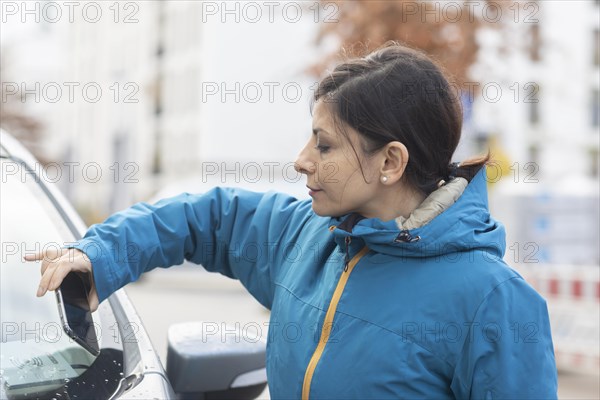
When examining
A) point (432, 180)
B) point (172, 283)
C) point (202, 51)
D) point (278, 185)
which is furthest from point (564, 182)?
point (202, 51)

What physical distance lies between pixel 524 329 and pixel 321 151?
1.73 feet

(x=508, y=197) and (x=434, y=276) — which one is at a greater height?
(x=434, y=276)

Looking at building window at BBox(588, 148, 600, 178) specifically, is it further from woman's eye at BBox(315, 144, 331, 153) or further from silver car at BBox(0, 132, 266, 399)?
woman's eye at BBox(315, 144, 331, 153)

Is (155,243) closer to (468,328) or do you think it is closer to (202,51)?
(468,328)

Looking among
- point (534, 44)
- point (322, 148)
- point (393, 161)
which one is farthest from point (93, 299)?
point (534, 44)

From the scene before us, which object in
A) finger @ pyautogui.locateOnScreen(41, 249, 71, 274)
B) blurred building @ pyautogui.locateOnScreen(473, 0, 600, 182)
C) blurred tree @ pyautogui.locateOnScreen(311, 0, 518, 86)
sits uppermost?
blurred tree @ pyautogui.locateOnScreen(311, 0, 518, 86)

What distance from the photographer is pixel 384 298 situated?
5.63 ft

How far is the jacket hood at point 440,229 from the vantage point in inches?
66.3

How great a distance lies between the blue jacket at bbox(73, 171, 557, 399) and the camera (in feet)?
5.26

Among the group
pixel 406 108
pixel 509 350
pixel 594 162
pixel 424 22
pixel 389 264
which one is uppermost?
pixel 424 22

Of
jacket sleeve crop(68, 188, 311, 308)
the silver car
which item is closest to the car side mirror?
the silver car

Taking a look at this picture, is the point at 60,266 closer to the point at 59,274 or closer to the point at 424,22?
the point at 59,274

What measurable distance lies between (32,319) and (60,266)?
33 cm

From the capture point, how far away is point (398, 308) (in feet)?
5.55
